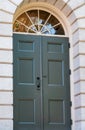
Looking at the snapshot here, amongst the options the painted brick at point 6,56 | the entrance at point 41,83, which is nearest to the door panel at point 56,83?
the entrance at point 41,83

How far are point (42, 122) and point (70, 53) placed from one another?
1.73m

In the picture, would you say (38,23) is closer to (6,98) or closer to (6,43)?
(6,43)

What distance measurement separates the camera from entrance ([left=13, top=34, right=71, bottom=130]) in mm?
9383

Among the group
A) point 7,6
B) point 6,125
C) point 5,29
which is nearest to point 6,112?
point 6,125

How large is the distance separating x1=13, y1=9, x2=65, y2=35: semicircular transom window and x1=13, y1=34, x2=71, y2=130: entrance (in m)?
0.17

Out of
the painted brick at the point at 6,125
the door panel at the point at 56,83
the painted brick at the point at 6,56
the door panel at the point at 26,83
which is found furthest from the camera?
the door panel at the point at 56,83

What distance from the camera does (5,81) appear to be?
29.2 feet

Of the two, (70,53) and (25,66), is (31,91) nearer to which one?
(25,66)

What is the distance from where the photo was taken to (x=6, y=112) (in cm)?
879

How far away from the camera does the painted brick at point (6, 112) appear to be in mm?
8758

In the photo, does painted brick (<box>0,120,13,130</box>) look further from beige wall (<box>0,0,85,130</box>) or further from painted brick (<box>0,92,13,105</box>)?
painted brick (<box>0,92,13,105</box>)

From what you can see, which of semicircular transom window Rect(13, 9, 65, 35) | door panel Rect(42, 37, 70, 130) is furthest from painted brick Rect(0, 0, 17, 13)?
door panel Rect(42, 37, 70, 130)

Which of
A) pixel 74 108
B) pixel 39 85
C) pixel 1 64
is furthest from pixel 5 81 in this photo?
pixel 74 108

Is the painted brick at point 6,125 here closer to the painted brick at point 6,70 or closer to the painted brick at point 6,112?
the painted brick at point 6,112
